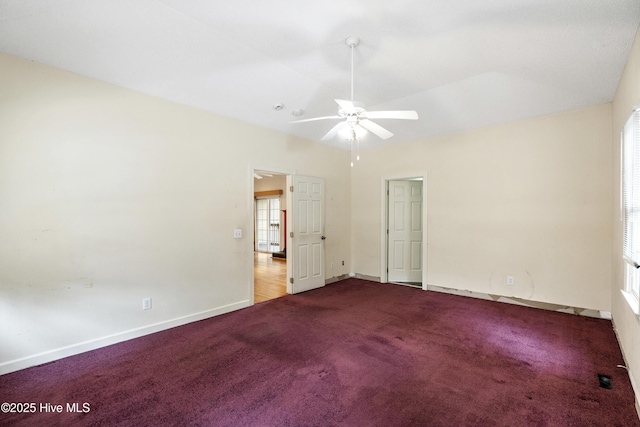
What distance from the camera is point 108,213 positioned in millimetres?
2951

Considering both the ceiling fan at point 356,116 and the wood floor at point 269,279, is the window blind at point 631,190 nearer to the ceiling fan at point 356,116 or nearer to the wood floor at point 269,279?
the ceiling fan at point 356,116

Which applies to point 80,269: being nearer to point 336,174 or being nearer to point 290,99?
point 290,99

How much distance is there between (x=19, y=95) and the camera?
2479 mm

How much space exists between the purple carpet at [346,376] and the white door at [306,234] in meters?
1.33

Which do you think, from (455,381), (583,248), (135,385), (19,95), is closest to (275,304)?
(135,385)

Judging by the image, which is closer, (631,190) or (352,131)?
(631,190)

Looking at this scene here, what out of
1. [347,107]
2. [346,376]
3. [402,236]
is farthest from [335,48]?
[402,236]

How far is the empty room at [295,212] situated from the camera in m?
2.12

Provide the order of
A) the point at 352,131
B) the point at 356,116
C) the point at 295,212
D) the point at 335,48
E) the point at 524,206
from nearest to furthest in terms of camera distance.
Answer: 1. the point at 356,116
2. the point at 352,131
3. the point at 335,48
4. the point at 524,206
5. the point at 295,212

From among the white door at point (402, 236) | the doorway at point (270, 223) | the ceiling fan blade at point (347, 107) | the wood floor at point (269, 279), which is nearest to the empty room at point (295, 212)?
the ceiling fan blade at point (347, 107)

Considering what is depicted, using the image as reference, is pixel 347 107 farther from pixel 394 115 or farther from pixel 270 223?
pixel 270 223

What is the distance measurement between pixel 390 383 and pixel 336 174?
4178 mm

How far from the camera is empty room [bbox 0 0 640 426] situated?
2121 mm

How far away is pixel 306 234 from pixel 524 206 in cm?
347
